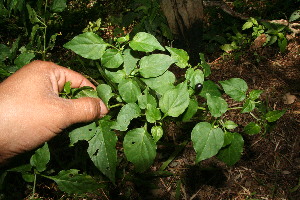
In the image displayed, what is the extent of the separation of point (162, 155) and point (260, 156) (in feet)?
2.95

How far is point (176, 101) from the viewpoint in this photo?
4.59ft

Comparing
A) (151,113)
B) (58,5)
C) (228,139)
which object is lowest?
(228,139)

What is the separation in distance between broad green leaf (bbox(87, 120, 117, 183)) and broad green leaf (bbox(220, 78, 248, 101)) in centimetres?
76

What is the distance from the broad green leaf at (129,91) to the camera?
146 cm

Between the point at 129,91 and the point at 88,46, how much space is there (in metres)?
0.37

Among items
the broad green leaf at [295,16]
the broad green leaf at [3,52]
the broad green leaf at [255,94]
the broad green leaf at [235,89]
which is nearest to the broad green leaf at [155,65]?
the broad green leaf at [235,89]

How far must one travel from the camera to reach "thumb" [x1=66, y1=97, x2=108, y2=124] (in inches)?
59.6

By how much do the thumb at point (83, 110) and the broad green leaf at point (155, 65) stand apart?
0.38 m

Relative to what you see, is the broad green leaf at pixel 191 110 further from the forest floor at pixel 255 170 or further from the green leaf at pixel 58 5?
the green leaf at pixel 58 5

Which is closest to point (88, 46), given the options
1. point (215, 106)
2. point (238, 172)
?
point (215, 106)

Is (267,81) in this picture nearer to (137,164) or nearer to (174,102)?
(174,102)

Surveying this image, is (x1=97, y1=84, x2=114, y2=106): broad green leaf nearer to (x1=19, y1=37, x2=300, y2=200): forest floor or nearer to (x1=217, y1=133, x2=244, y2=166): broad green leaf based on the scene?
(x1=217, y1=133, x2=244, y2=166): broad green leaf

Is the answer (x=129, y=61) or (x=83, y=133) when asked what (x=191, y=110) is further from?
(x=83, y=133)

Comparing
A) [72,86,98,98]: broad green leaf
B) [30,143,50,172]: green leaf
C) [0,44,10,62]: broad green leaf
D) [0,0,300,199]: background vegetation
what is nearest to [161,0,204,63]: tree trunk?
[0,0,300,199]: background vegetation
